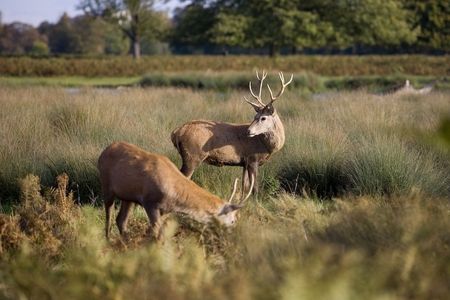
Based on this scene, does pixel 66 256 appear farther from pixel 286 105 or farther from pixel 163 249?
pixel 286 105

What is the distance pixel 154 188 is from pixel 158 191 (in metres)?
0.05

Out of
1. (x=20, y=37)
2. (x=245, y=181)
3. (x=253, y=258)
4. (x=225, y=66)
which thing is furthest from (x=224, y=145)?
(x=20, y=37)

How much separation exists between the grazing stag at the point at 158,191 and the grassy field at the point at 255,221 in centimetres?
16

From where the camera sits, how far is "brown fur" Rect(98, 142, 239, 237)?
19.6 ft

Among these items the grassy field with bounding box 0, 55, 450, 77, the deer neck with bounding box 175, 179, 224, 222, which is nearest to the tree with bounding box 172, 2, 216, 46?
the grassy field with bounding box 0, 55, 450, 77

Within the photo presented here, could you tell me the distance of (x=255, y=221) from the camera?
6.48m

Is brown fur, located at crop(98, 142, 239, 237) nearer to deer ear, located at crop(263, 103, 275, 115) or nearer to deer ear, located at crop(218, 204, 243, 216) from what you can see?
deer ear, located at crop(218, 204, 243, 216)

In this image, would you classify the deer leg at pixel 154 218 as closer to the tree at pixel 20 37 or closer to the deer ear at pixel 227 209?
the deer ear at pixel 227 209

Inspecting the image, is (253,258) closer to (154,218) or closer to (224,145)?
(154,218)

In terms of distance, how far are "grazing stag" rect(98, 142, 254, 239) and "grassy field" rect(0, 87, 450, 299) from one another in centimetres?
16

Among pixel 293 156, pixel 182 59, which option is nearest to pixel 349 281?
pixel 293 156

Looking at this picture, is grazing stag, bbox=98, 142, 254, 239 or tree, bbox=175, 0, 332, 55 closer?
grazing stag, bbox=98, 142, 254, 239

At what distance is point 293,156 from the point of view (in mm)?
9797

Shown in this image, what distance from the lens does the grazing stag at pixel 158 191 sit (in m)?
5.96
